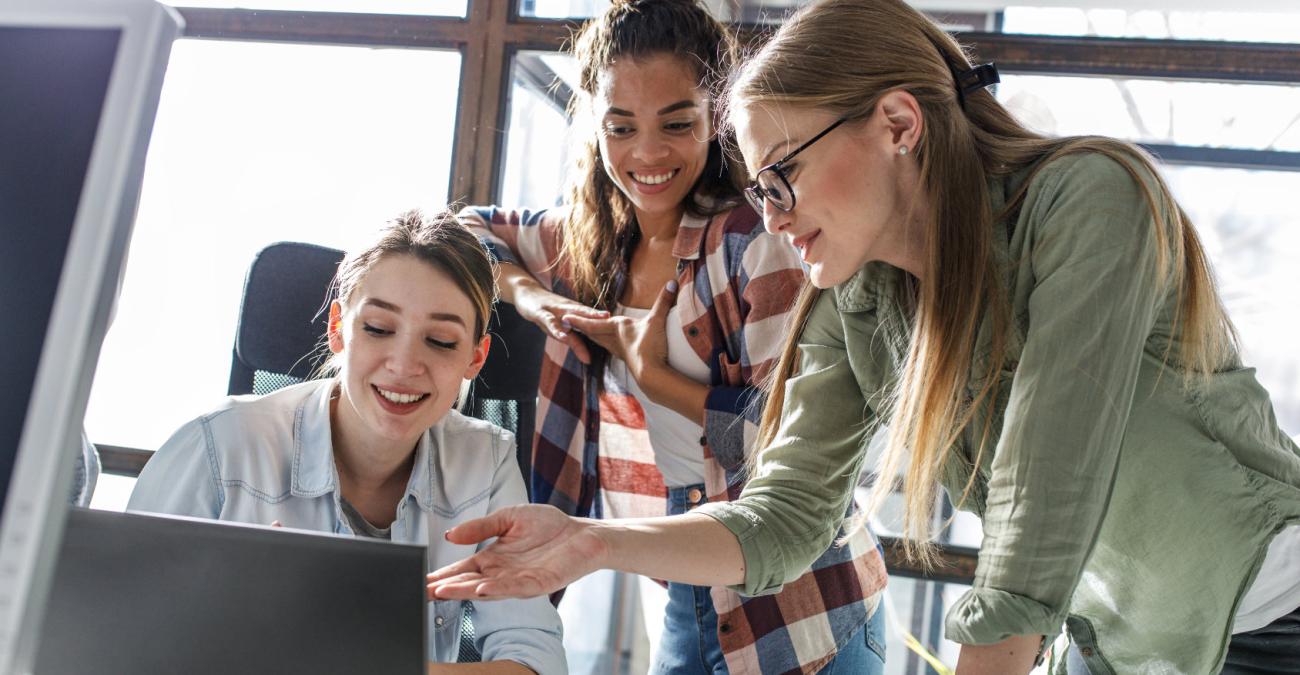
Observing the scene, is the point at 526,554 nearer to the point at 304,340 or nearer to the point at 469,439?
the point at 469,439

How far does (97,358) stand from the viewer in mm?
578

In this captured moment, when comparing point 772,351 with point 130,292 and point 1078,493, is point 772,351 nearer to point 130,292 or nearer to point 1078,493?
point 1078,493

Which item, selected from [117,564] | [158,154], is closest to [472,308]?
[117,564]

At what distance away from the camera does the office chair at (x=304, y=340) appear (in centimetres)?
177

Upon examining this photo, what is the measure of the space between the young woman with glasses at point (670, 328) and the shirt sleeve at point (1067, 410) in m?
0.64

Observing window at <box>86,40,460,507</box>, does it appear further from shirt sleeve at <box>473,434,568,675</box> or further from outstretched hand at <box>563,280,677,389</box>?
shirt sleeve at <box>473,434,568,675</box>

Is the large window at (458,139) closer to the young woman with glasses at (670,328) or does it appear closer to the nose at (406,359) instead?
the young woman with glasses at (670,328)

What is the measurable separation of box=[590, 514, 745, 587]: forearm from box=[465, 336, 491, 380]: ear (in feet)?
1.96

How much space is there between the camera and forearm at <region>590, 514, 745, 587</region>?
3.82ft

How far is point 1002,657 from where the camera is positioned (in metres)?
0.87

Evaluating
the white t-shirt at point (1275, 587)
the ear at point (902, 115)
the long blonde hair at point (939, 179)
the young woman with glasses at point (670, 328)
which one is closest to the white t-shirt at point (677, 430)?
the young woman with glasses at point (670, 328)

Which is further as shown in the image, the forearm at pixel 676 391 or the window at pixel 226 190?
the window at pixel 226 190

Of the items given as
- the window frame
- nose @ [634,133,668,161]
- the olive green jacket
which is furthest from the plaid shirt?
the window frame

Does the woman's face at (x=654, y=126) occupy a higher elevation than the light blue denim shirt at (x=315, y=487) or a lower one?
higher
